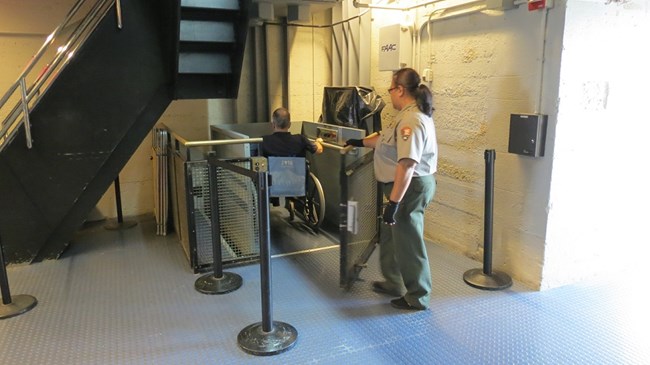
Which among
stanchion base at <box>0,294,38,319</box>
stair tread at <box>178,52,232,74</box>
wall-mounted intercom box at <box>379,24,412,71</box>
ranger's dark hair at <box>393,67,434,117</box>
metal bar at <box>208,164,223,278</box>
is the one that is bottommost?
stanchion base at <box>0,294,38,319</box>

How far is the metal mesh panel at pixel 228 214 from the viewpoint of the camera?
3.47 m

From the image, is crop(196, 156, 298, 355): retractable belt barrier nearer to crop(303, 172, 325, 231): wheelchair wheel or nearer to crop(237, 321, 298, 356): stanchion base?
crop(237, 321, 298, 356): stanchion base

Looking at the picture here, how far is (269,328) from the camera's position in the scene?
8.40 ft

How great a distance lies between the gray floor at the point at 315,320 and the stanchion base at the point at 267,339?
1.5 inches

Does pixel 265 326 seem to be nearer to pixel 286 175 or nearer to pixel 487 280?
pixel 286 175

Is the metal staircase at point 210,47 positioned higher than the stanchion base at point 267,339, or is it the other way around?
the metal staircase at point 210,47

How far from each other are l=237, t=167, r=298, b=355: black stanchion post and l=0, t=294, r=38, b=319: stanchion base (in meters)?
1.45

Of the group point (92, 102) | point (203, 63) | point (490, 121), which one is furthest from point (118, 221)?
point (490, 121)

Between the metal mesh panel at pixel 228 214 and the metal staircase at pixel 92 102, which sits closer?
the metal staircase at pixel 92 102

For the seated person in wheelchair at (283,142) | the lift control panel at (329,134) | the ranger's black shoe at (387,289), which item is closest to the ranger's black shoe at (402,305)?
the ranger's black shoe at (387,289)

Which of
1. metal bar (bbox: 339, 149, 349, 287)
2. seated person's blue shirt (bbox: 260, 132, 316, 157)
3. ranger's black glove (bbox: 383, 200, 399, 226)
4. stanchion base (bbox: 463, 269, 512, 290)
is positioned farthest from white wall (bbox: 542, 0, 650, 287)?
seated person's blue shirt (bbox: 260, 132, 316, 157)

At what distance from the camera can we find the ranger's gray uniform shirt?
2.55 metres

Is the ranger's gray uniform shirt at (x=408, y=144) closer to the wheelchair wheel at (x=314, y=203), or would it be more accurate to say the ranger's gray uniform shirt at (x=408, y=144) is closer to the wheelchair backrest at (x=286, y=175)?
the wheelchair backrest at (x=286, y=175)

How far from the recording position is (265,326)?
2.56m
